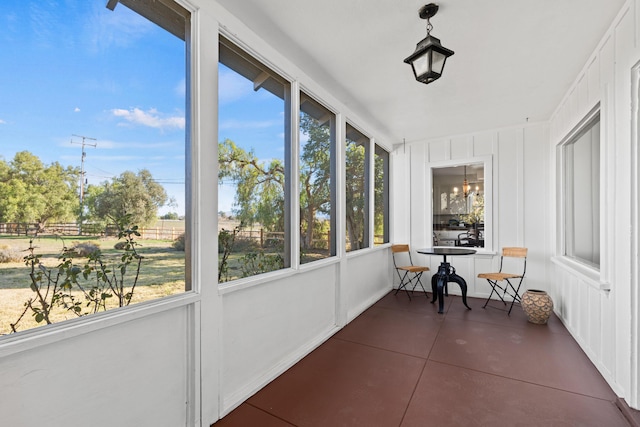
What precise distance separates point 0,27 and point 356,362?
3066 mm

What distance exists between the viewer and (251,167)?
2.47 m

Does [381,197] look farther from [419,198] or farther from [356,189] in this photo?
[356,189]

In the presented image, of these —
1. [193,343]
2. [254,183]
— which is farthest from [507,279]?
[193,343]

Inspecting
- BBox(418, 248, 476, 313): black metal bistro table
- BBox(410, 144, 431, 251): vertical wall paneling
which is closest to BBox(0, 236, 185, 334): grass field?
Answer: BBox(418, 248, 476, 313): black metal bistro table

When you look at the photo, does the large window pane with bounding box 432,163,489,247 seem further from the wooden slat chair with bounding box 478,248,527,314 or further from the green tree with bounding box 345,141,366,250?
the green tree with bounding box 345,141,366,250

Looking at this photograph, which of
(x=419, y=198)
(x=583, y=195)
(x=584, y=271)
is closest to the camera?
(x=584, y=271)

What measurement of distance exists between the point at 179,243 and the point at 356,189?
113 inches

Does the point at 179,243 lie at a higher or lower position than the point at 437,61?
lower

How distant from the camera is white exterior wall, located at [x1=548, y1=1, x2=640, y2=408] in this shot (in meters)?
2.01

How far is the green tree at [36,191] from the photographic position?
1.25 metres

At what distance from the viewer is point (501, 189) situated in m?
4.78

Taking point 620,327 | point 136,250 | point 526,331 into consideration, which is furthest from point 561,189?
point 136,250

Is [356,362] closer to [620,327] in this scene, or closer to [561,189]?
[620,327]

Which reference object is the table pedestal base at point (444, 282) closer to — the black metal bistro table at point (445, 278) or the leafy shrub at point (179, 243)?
the black metal bistro table at point (445, 278)
